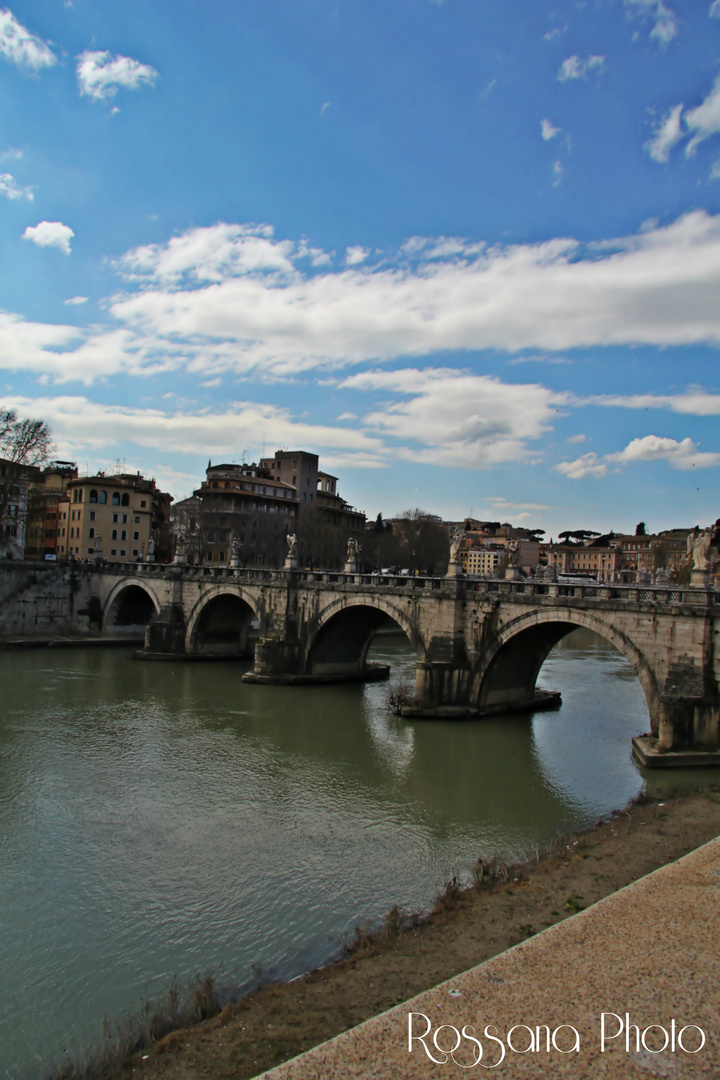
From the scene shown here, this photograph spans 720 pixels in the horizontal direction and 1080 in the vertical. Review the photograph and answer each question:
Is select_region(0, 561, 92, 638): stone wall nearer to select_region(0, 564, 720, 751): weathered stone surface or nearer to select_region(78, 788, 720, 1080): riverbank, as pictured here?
select_region(0, 564, 720, 751): weathered stone surface

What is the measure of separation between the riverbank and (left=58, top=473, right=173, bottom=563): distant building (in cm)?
4514

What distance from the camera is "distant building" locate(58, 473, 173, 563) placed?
51938 millimetres

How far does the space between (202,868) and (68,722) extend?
39.5ft

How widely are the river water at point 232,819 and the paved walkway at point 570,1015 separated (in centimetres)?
321

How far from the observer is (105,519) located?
172ft

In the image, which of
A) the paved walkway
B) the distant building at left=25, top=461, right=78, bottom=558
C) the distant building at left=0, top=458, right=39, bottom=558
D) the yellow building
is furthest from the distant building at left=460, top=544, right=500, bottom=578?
the paved walkway

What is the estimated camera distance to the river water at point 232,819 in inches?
349

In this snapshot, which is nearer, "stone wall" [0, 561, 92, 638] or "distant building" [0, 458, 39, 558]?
"distant building" [0, 458, 39, 558]

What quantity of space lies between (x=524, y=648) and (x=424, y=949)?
51.5 ft

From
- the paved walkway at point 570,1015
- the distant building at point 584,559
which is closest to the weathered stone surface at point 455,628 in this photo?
the paved walkway at point 570,1015

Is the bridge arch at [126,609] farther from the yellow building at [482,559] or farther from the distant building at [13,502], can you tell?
the yellow building at [482,559]

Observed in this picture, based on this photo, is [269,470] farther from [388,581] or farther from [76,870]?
[76,870]

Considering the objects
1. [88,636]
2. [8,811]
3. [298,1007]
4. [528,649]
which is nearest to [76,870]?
[8,811]

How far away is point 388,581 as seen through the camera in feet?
87.7
